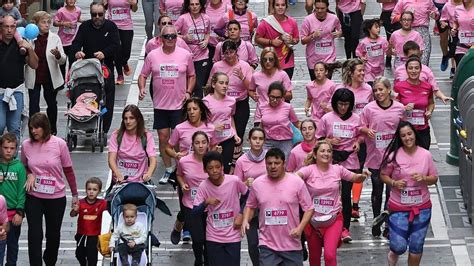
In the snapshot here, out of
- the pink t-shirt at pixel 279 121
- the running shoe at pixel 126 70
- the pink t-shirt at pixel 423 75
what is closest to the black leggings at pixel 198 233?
the pink t-shirt at pixel 279 121

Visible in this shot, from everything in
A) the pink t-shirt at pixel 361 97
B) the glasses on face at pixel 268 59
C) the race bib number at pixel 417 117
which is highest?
the glasses on face at pixel 268 59

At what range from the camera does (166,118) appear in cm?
2255

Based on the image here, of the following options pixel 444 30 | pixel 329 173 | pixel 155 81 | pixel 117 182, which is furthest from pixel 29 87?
pixel 444 30

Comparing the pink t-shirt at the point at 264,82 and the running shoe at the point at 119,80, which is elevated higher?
the pink t-shirt at the point at 264,82

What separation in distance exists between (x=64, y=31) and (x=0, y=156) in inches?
357

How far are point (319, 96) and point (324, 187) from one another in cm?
385

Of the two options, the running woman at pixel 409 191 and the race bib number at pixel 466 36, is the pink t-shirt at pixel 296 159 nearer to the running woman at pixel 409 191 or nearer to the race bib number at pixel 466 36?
the running woman at pixel 409 191

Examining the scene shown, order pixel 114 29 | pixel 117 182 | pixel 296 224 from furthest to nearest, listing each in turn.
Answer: pixel 114 29 < pixel 117 182 < pixel 296 224

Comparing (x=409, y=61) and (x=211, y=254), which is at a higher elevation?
(x=409, y=61)

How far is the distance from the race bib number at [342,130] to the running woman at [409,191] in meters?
1.46

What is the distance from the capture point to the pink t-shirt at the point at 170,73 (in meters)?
22.3

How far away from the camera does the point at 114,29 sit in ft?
81.6

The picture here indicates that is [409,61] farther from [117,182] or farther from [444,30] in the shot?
[444,30]

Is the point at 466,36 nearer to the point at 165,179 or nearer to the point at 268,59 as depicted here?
the point at 268,59
